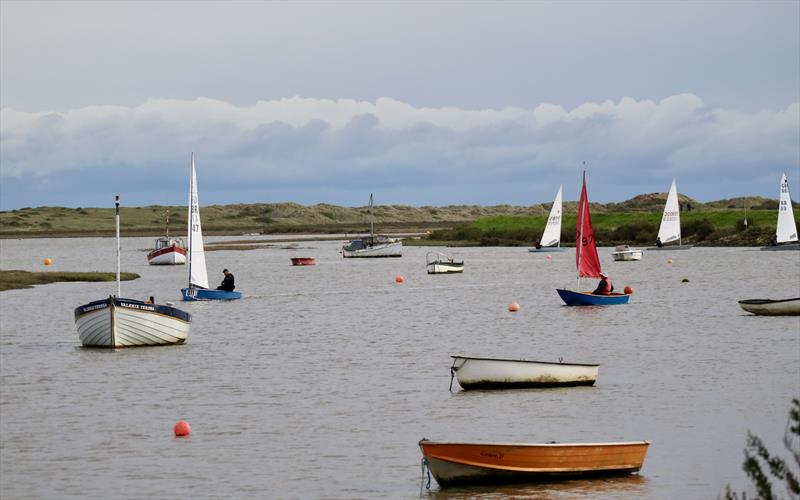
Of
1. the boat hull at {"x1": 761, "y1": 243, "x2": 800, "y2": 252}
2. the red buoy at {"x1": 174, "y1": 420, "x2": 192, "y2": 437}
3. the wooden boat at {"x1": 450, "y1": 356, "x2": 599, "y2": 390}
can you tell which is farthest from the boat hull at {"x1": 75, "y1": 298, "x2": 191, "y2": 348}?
the boat hull at {"x1": 761, "y1": 243, "x2": 800, "y2": 252}

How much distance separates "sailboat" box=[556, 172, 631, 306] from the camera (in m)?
61.6

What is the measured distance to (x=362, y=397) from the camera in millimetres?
35219

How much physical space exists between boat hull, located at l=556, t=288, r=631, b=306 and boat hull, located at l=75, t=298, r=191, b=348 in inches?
890

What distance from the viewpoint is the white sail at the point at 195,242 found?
6103 centimetres

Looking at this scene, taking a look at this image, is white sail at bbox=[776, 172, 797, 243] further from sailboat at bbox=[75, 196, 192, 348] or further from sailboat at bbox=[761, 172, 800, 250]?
sailboat at bbox=[75, 196, 192, 348]

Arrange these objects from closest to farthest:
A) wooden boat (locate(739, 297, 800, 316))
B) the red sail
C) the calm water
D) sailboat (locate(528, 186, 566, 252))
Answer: the calm water < wooden boat (locate(739, 297, 800, 316)) < the red sail < sailboat (locate(528, 186, 566, 252))

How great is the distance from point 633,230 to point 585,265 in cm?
10165

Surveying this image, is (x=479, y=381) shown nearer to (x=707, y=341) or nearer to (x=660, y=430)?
(x=660, y=430)

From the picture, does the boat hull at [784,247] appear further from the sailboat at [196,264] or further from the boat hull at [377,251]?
the sailboat at [196,264]

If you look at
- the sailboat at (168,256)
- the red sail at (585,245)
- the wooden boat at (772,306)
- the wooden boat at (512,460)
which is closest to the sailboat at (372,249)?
the sailboat at (168,256)

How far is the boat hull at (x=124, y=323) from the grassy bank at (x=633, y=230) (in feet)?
368

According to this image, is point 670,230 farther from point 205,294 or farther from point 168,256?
point 205,294

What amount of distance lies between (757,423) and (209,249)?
140 metres

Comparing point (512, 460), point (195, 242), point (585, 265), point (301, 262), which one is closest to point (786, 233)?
point (301, 262)
